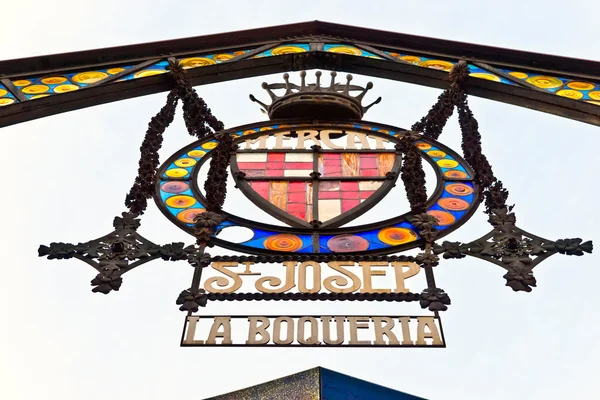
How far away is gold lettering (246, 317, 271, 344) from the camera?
7.21m

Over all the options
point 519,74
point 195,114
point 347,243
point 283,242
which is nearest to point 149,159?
point 195,114

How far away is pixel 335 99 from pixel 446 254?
317 cm

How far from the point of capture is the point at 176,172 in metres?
9.65

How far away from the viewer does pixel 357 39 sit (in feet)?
40.9

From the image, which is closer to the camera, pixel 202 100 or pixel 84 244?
pixel 84 244

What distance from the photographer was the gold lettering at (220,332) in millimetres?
7220

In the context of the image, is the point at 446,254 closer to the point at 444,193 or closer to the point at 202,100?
the point at 444,193

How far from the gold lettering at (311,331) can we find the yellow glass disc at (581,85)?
4.55m

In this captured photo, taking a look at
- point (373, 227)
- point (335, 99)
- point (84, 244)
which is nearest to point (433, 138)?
point (335, 99)

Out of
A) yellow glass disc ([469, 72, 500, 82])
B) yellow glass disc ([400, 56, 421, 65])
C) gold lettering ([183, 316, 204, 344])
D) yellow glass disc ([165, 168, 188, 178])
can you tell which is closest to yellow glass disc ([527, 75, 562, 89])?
yellow glass disc ([469, 72, 500, 82])

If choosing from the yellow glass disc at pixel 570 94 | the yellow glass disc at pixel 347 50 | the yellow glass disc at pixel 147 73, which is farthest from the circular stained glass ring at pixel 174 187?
the yellow glass disc at pixel 570 94

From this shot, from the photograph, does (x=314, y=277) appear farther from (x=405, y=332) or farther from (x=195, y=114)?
(x=195, y=114)

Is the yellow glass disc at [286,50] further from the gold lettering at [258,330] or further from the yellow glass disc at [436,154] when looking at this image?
the gold lettering at [258,330]

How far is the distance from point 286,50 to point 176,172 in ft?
10.2
